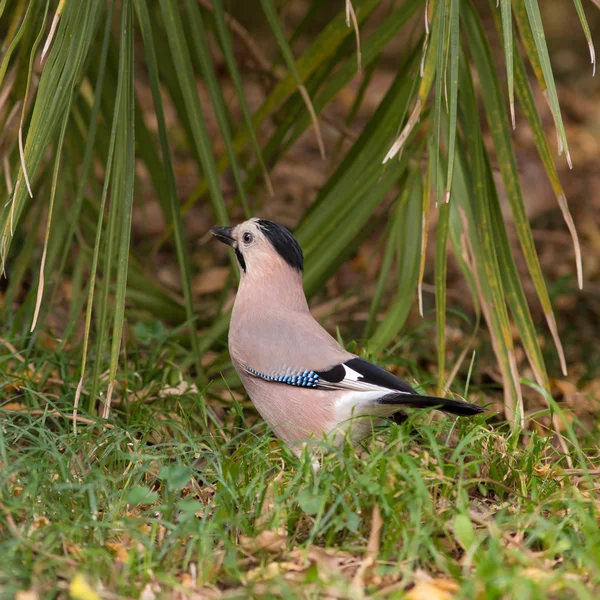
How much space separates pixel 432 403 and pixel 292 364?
1.91 ft

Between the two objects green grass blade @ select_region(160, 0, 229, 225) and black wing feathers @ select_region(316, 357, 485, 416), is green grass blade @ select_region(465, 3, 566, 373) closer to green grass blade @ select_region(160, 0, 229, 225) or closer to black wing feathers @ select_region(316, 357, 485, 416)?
black wing feathers @ select_region(316, 357, 485, 416)

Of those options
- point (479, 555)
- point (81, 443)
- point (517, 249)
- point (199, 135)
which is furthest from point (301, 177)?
point (479, 555)

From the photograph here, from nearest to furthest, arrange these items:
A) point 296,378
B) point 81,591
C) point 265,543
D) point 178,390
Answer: point 81,591 < point 265,543 < point 296,378 < point 178,390

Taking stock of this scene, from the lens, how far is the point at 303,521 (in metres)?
2.47

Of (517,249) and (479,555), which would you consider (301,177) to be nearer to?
(517,249)

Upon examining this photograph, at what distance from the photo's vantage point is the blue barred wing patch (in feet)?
9.46

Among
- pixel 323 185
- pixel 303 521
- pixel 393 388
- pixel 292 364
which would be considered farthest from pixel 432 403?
pixel 323 185

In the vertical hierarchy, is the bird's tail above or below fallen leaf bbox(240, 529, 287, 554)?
above

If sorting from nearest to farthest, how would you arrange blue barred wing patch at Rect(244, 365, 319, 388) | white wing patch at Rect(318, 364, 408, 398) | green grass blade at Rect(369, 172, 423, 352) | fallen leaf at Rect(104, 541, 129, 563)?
1. fallen leaf at Rect(104, 541, 129, 563)
2. white wing patch at Rect(318, 364, 408, 398)
3. blue barred wing patch at Rect(244, 365, 319, 388)
4. green grass blade at Rect(369, 172, 423, 352)

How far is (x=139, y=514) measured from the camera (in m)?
2.60

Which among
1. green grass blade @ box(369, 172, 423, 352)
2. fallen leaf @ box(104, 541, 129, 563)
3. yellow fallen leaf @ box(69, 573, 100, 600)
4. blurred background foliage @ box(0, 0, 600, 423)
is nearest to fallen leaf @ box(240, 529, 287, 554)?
fallen leaf @ box(104, 541, 129, 563)

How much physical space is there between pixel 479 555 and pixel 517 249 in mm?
4362

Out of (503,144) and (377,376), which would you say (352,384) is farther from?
(503,144)

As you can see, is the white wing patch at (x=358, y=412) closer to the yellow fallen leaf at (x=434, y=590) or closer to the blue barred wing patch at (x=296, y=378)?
the blue barred wing patch at (x=296, y=378)
